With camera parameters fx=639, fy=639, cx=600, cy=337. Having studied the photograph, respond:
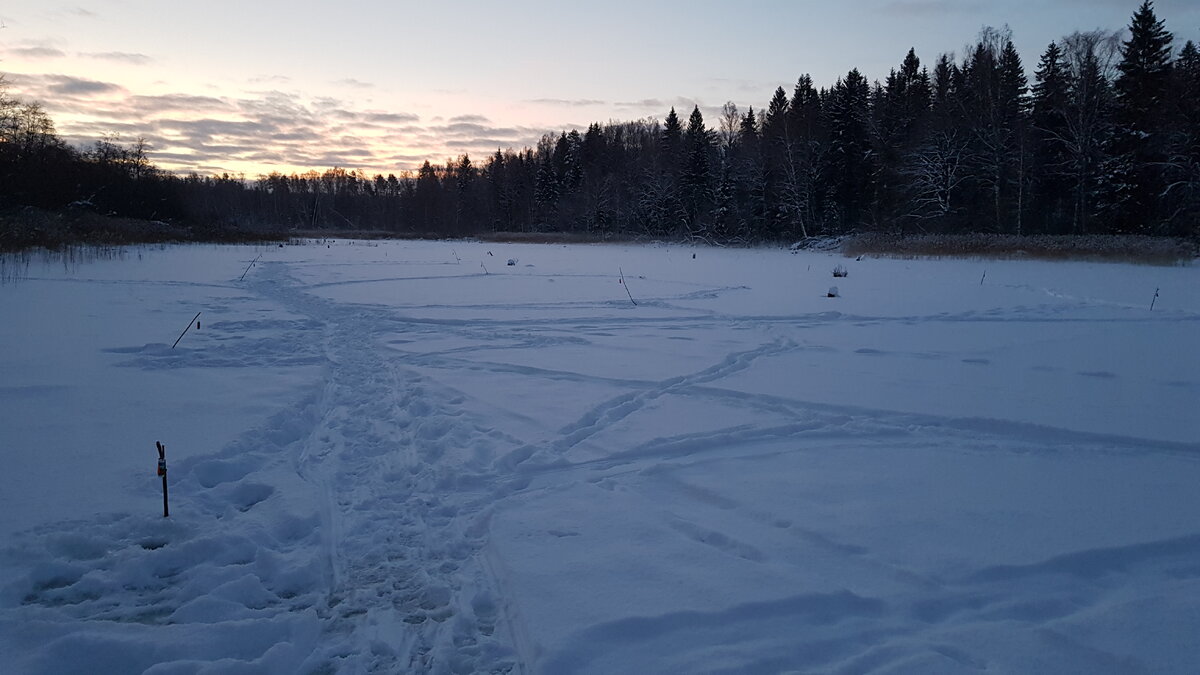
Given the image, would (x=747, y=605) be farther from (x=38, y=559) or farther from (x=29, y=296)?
(x=29, y=296)

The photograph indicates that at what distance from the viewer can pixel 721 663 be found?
8.07ft

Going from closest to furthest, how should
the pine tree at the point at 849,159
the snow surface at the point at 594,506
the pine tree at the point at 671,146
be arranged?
the snow surface at the point at 594,506 < the pine tree at the point at 849,159 < the pine tree at the point at 671,146

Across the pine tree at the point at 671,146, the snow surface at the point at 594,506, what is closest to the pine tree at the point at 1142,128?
the snow surface at the point at 594,506

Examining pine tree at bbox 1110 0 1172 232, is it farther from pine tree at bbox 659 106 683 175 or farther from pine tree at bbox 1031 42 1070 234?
pine tree at bbox 659 106 683 175

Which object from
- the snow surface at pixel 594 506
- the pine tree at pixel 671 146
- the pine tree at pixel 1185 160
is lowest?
the snow surface at pixel 594 506

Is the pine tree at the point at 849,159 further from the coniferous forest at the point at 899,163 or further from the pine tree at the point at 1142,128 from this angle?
the pine tree at the point at 1142,128

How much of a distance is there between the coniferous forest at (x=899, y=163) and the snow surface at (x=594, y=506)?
86.8ft

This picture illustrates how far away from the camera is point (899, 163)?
3809 centimetres

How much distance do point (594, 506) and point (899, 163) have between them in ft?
132

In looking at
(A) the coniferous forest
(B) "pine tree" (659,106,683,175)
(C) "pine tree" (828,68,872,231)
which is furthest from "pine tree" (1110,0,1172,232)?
(B) "pine tree" (659,106,683,175)

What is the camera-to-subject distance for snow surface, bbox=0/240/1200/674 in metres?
2.61

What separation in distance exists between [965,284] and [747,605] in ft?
55.5

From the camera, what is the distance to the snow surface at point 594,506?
8.55ft

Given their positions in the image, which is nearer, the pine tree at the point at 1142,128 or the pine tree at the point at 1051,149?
the pine tree at the point at 1142,128
